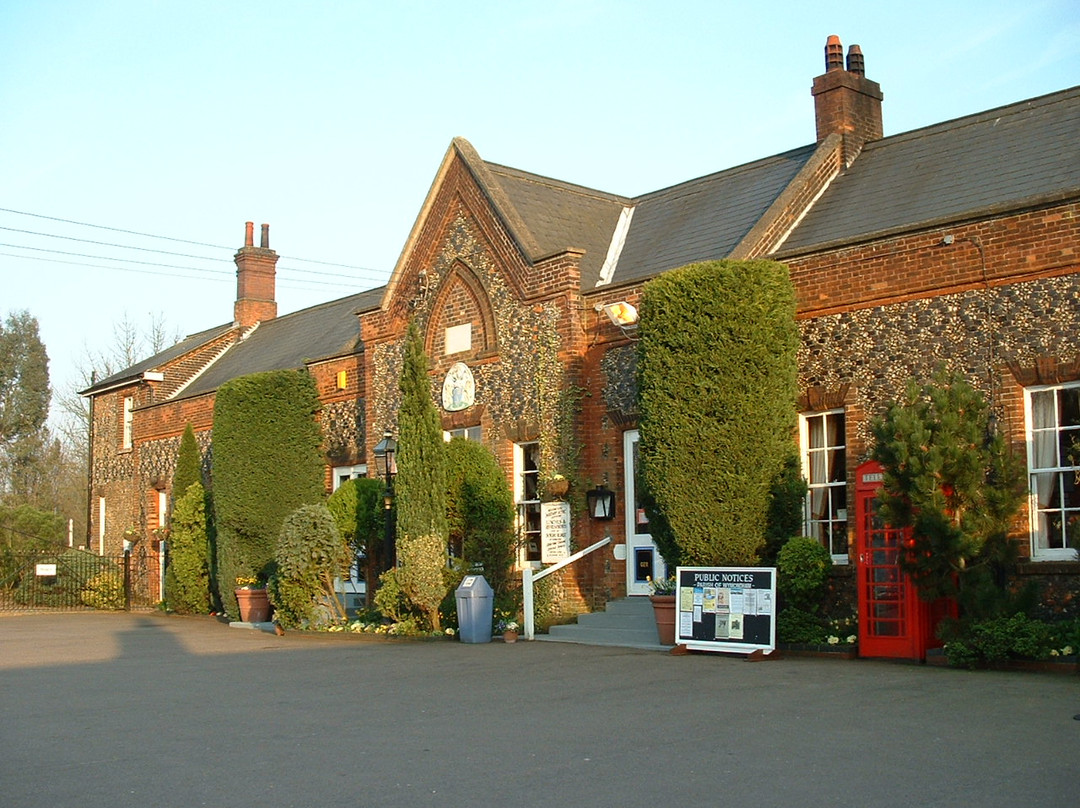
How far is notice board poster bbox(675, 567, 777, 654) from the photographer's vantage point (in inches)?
544

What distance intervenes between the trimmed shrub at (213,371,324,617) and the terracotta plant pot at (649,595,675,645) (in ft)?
32.9

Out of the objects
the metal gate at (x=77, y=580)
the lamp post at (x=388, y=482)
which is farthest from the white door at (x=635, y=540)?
the metal gate at (x=77, y=580)

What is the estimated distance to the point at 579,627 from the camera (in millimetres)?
17078

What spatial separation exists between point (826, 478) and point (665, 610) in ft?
8.50

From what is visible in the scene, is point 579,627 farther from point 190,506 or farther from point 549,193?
point 190,506

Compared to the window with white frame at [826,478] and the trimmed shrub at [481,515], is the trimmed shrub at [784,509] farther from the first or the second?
the trimmed shrub at [481,515]

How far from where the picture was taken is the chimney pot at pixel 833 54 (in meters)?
19.3

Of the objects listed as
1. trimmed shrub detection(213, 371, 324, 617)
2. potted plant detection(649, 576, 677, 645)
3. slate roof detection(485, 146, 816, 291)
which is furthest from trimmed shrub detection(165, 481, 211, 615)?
potted plant detection(649, 576, 677, 645)

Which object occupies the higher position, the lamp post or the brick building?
the brick building

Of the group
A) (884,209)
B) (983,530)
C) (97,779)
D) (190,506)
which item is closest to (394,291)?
(190,506)

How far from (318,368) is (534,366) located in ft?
23.6

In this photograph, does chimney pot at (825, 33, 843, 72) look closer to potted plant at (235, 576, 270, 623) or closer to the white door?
the white door

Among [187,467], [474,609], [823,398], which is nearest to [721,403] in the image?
[823,398]

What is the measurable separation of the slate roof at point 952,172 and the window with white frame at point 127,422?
67.1ft
